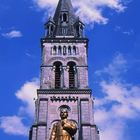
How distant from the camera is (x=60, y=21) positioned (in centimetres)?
4891

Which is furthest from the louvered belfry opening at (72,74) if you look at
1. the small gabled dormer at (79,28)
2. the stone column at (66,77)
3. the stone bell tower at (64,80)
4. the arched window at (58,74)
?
the small gabled dormer at (79,28)

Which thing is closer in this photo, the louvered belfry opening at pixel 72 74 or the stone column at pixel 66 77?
the stone column at pixel 66 77

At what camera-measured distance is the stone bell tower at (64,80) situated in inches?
1521

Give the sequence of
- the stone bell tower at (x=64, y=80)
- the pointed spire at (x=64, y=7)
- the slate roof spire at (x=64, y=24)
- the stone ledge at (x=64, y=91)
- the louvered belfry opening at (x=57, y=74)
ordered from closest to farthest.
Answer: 1. the stone bell tower at (x=64, y=80)
2. the stone ledge at (x=64, y=91)
3. the louvered belfry opening at (x=57, y=74)
4. the slate roof spire at (x=64, y=24)
5. the pointed spire at (x=64, y=7)

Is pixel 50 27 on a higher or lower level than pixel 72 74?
higher

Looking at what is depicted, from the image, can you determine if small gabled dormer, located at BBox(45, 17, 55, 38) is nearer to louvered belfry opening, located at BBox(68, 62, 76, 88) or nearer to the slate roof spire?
the slate roof spire

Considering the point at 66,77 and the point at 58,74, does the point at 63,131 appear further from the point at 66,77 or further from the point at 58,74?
the point at 58,74

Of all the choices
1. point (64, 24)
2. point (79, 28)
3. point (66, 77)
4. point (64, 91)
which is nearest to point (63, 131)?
point (64, 91)

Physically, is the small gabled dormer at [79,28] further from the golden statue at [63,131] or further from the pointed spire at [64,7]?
the golden statue at [63,131]

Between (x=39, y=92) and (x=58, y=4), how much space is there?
15.7m

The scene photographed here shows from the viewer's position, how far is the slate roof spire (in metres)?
47.0

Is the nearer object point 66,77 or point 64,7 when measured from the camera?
point 66,77

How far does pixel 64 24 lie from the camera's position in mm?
48406

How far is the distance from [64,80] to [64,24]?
8.49m
